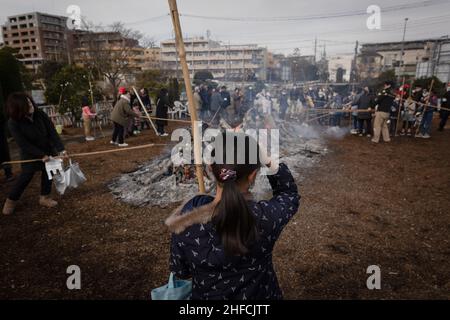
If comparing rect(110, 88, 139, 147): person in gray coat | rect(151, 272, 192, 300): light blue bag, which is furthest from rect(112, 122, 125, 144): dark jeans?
rect(151, 272, 192, 300): light blue bag

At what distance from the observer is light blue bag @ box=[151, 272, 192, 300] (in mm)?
1674

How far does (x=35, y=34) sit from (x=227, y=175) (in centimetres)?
6819

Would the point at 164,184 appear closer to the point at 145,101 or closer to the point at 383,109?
the point at 145,101

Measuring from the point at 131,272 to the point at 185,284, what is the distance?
218cm

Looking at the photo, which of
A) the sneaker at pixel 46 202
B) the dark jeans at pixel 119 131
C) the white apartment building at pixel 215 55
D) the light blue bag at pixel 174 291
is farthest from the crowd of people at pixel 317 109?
the white apartment building at pixel 215 55

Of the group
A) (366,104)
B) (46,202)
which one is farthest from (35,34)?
(46,202)

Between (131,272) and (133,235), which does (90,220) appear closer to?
(133,235)

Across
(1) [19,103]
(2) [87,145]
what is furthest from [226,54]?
(1) [19,103]

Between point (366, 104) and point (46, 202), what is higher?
point (366, 104)

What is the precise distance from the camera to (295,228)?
4.62 metres

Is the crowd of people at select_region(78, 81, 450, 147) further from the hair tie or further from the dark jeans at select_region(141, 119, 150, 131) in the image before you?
the hair tie

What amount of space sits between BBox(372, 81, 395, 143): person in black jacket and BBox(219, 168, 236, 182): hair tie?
36.2 ft

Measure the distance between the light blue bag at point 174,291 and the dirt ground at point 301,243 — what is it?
5.68 ft

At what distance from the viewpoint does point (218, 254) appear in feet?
4.67
